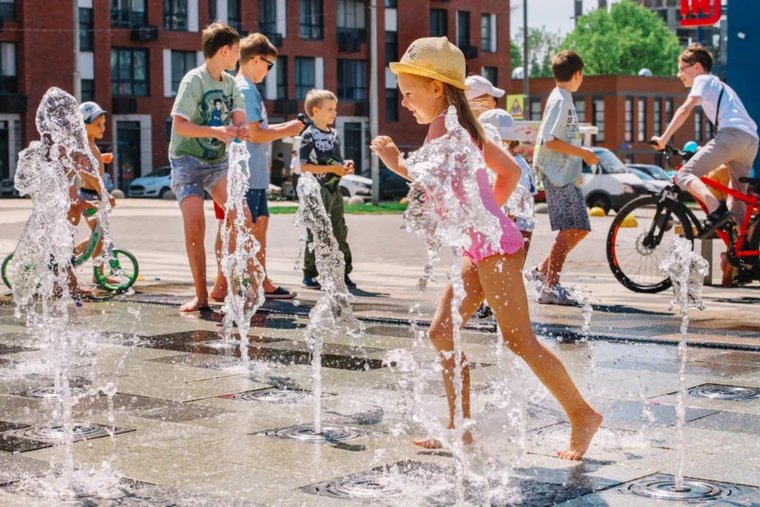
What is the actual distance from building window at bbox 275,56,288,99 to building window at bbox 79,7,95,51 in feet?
31.1

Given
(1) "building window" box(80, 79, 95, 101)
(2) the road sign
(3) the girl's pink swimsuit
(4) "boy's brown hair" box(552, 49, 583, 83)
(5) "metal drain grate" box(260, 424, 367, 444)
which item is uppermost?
(2) the road sign

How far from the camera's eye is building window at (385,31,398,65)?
238ft

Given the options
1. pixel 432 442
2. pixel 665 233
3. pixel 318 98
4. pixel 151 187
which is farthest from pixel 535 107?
pixel 432 442

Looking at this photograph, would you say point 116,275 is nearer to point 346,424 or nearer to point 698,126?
point 346,424

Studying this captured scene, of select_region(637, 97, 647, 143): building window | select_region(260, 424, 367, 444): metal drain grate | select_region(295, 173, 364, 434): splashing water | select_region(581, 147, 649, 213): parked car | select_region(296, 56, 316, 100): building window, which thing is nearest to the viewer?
select_region(260, 424, 367, 444): metal drain grate

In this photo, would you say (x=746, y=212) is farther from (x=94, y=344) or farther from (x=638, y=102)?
(x=638, y=102)

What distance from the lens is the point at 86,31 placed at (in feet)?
200

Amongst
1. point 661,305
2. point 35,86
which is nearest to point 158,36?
point 35,86

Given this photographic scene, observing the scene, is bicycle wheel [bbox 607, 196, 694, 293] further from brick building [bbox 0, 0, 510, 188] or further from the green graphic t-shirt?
brick building [bbox 0, 0, 510, 188]

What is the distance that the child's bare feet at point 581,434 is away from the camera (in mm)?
5000

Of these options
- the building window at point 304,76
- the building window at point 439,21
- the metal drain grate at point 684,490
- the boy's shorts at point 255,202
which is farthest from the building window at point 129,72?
the metal drain grate at point 684,490

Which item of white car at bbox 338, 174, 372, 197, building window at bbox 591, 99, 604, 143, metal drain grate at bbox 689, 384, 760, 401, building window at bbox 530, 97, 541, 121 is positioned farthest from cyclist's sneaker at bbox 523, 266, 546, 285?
building window at bbox 591, 99, 604, 143

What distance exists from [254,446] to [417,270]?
908 cm

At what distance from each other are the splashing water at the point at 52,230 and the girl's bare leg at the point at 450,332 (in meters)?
1.88
